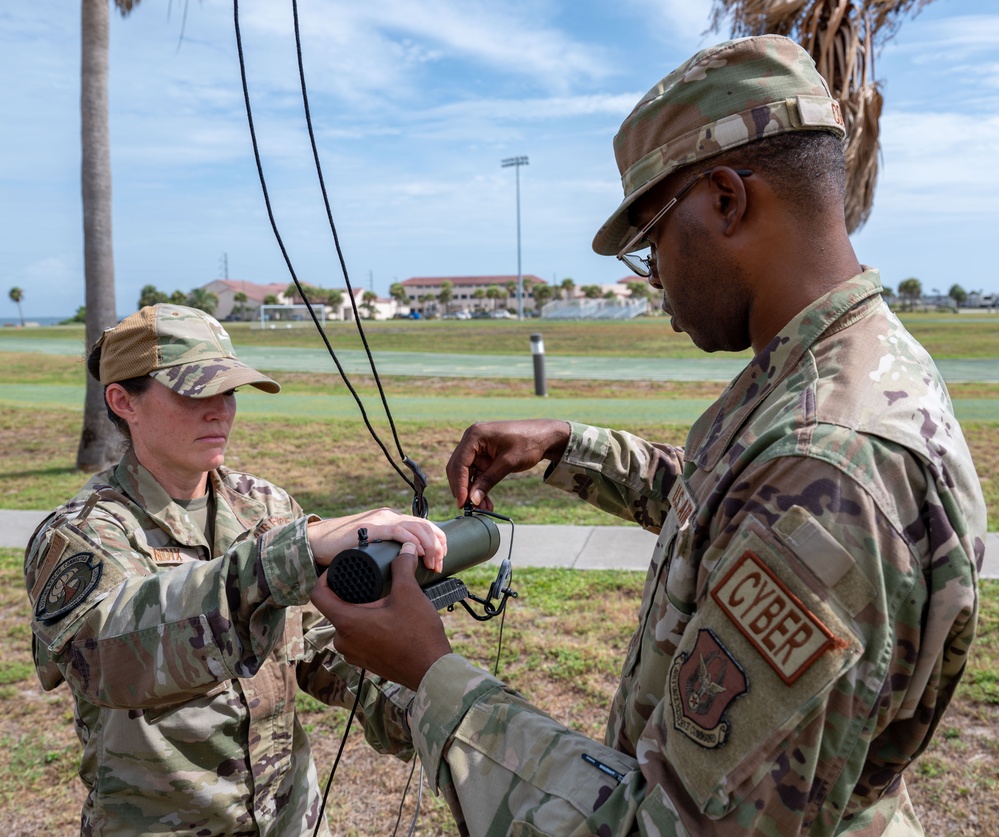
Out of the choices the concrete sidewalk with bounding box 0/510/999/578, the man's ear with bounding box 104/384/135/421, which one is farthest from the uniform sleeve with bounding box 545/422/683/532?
the concrete sidewalk with bounding box 0/510/999/578

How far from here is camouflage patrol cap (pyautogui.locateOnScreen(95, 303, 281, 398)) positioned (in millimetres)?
2529

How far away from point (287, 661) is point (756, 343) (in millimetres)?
1668

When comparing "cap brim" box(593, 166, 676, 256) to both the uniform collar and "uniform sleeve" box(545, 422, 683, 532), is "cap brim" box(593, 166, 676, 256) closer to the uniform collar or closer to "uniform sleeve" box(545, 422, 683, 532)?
"uniform sleeve" box(545, 422, 683, 532)

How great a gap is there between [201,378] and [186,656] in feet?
3.16

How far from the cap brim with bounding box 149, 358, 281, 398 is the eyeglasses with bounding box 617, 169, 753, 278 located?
3.89 feet

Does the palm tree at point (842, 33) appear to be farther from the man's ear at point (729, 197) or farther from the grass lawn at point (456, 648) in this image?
the man's ear at point (729, 197)

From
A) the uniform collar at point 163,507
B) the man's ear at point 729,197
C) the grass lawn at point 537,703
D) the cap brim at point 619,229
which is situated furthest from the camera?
the grass lawn at point 537,703

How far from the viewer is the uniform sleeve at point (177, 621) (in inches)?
73.1

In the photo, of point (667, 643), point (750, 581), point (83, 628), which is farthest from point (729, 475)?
point (83, 628)

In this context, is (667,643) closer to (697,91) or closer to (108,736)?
(697,91)

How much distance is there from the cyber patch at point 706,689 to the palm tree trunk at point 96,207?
31.6 ft

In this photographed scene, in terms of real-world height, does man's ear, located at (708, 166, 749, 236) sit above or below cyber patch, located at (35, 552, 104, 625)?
above

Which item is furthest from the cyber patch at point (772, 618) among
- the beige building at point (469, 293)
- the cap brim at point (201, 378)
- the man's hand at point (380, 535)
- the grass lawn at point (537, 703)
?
the beige building at point (469, 293)

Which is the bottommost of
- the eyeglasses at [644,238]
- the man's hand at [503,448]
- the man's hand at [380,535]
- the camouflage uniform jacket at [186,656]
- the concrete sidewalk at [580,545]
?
the concrete sidewalk at [580,545]
